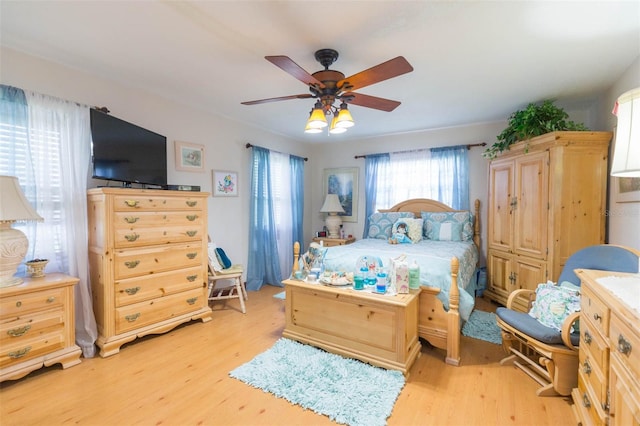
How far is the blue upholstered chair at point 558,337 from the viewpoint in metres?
1.77

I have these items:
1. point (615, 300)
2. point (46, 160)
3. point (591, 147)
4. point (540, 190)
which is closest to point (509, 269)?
point (540, 190)

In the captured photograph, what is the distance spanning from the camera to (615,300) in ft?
3.87

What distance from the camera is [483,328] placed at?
9.21ft

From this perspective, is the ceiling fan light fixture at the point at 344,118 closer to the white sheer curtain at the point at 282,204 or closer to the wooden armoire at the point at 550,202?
the wooden armoire at the point at 550,202

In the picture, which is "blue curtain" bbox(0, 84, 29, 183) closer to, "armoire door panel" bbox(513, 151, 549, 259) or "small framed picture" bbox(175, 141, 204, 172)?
"small framed picture" bbox(175, 141, 204, 172)

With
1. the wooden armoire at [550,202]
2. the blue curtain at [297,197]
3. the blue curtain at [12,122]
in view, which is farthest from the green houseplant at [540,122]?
the blue curtain at [12,122]

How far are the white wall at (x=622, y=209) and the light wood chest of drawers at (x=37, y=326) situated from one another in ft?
14.4

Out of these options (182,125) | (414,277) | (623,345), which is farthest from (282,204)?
(623,345)

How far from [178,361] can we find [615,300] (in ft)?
9.03

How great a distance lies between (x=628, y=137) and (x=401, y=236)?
2.82 metres

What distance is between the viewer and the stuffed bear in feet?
12.7

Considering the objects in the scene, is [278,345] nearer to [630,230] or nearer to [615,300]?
[615,300]

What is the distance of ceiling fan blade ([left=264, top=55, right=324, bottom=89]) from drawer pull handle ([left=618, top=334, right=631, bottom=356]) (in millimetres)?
2002

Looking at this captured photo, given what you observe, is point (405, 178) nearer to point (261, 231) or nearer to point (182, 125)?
point (261, 231)
